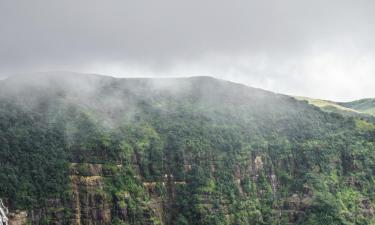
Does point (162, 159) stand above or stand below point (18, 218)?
above

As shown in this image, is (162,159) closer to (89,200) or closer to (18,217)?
(89,200)

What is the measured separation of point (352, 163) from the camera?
186 metres

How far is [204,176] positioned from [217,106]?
34709 mm

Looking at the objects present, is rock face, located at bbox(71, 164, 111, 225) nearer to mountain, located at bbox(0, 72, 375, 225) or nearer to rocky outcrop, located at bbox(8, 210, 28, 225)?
mountain, located at bbox(0, 72, 375, 225)

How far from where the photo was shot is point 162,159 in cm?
17200

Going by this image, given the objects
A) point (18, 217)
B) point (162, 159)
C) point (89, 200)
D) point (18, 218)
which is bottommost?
point (18, 218)

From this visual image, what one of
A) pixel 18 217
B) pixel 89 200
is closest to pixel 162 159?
pixel 89 200

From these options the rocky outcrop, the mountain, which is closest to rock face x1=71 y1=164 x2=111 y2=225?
the mountain

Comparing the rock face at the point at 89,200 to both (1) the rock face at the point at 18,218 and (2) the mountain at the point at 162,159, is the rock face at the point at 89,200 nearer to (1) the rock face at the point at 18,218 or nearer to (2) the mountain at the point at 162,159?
(2) the mountain at the point at 162,159

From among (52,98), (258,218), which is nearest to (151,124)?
(52,98)

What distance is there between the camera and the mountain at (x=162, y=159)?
147 meters

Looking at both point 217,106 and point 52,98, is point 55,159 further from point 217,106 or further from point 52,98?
point 217,106

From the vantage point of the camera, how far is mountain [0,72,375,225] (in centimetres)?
14688

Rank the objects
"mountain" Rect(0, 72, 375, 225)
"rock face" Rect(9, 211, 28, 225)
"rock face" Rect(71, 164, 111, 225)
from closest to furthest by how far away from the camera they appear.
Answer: "rock face" Rect(9, 211, 28, 225) < "rock face" Rect(71, 164, 111, 225) < "mountain" Rect(0, 72, 375, 225)
